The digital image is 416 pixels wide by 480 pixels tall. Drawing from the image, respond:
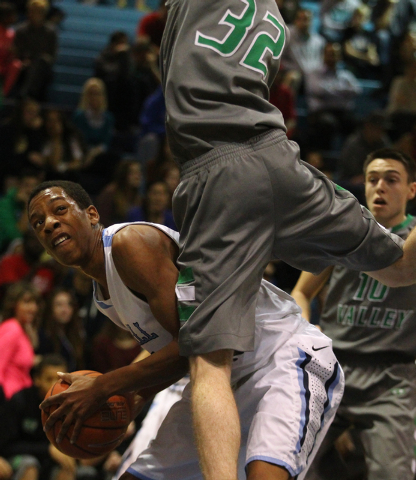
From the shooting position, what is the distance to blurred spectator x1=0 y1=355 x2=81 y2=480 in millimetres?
5449

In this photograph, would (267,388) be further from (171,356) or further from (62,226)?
(62,226)

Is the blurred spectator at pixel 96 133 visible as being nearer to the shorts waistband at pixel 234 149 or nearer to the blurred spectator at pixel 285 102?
the blurred spectator at pixel 285 102

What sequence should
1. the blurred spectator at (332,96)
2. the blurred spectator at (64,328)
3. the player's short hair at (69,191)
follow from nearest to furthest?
the player's short hair at (69,191)
the blurred spectator at (64,328)
the blurred spectator at (332,96)

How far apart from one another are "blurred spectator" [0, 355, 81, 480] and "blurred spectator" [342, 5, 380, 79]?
283 inches

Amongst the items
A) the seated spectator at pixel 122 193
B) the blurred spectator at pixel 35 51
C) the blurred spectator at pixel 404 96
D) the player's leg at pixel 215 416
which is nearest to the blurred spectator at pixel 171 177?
the seated spectator at pixel 122 193

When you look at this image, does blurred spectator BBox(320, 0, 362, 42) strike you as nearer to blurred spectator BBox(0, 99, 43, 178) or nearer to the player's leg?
blurred spectator BBox(0, 99, 43, 178)

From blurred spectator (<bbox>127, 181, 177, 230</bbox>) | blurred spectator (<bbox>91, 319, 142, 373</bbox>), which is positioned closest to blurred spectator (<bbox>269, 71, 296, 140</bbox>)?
blurred spectator (<bbox>127, 181, 177, 230</bbox>)

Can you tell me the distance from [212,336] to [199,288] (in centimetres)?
18

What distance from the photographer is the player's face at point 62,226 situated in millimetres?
3082

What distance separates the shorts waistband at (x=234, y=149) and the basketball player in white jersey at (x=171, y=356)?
366 mm

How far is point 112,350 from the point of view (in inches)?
246

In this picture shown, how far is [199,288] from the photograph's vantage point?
106 inches

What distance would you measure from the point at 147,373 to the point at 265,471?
1.90 ft

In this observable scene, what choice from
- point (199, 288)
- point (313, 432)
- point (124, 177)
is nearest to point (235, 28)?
point (199, 288)
